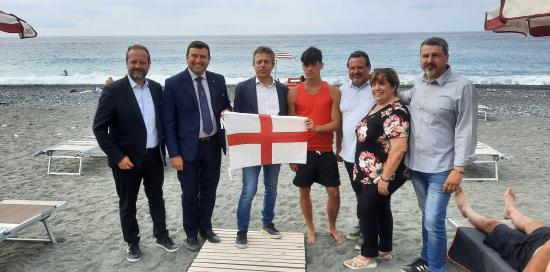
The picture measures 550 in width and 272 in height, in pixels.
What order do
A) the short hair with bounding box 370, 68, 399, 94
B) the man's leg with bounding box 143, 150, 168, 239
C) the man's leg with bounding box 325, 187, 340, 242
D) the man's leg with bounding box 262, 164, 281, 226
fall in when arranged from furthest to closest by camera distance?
the man's leg with bounding box 262, 164, 281, 226 < the man's leg with bounding box 325, 187, 340, 242 < the man's leg with bounding box 143, 150, 168, 239 < the short hair with bounding box 370, 68, 399, 94

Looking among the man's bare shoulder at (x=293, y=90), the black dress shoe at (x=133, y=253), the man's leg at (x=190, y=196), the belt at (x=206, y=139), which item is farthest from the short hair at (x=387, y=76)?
the black dress shoe at (x=133, y=253)

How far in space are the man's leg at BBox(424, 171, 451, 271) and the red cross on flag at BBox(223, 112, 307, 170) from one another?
4.60 ft

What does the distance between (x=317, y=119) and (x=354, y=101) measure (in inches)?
17.4

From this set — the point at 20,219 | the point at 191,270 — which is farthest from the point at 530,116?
the point at 20,219

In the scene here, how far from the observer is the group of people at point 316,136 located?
3.60 m

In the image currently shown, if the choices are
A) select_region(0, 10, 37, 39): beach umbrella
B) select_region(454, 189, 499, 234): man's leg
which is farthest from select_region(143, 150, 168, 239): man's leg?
select_region(0, 10, 37, 39): beach umbrella

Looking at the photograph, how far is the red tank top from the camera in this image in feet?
14.5

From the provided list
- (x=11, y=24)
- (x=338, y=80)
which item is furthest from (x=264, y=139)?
(x=338, y=80)

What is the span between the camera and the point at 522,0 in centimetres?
282

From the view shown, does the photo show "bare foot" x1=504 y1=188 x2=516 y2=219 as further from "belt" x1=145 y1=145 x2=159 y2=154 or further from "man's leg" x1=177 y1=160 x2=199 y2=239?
"belt" x1=145 y1=145 x2=159 y2=154

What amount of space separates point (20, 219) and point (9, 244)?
0.81 m

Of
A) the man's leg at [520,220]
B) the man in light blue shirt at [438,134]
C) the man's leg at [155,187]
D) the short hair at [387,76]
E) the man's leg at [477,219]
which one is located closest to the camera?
the man in light blue shirt at [438,134]

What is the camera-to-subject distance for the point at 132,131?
4172mm

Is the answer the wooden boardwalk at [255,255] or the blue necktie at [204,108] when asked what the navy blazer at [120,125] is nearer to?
the blue necktie at [204,108]
